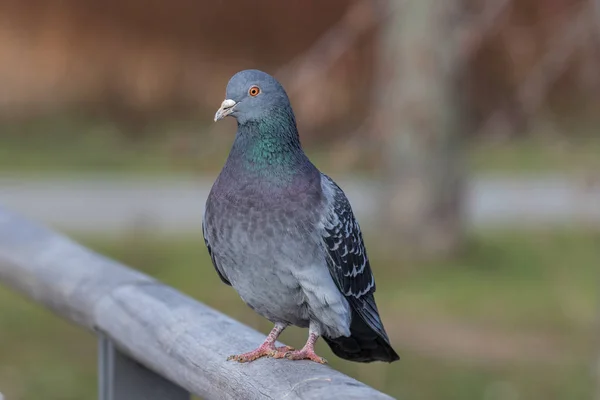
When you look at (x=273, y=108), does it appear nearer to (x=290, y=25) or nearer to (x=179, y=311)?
(x=179, y=311)

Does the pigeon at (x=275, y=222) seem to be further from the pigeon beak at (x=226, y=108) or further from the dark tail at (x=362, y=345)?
the dark tail at (x=362, y=345)

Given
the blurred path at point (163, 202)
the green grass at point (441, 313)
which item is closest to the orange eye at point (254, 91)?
the green grass at point (441, 313)

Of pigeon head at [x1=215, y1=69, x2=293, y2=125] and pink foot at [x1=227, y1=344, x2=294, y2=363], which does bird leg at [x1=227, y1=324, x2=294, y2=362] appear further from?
pigeon head at [x1=215, y1=69, x2=293, y2=125]

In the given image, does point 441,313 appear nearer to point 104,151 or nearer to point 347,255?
point 347,255

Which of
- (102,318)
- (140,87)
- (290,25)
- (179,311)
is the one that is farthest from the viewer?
(140,87)

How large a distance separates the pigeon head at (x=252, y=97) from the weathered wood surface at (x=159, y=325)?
57cm

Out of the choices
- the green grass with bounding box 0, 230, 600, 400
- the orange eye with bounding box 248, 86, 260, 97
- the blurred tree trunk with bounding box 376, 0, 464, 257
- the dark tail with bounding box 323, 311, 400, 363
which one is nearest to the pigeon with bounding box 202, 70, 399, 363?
the orange eye with bounding box 248, 86, 260, 97

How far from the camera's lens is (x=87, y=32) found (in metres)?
13.3

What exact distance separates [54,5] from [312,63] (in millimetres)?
8100

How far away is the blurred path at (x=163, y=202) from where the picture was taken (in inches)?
412

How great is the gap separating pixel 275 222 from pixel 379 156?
5.68 meters

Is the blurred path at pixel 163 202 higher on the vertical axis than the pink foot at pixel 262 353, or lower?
higher

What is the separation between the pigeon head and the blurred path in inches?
262

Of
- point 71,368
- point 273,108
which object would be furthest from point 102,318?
point 71,368
